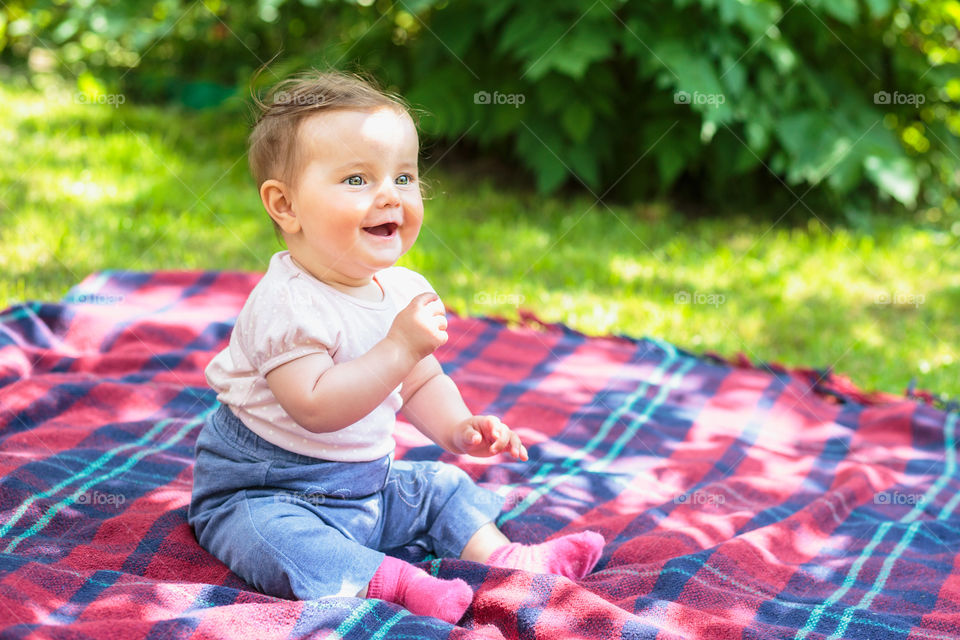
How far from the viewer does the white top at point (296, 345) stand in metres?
1.85

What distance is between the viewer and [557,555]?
2.10 m

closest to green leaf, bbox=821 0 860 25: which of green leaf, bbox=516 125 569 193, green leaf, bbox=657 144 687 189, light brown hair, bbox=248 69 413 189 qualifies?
green leaf, bbox=657 144 687 189

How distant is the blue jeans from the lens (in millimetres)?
1835

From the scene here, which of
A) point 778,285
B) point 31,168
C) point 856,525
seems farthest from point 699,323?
point 31,168

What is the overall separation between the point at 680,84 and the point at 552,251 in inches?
40.6

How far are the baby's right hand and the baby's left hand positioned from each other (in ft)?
0.68

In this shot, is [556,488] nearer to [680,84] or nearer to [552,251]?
[552,251]

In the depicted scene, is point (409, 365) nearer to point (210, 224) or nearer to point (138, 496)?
point (138, 496)

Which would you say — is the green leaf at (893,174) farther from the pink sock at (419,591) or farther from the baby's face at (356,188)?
the pink sock at (419,591)

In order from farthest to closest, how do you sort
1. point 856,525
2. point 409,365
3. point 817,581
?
point 856,525, point 817,581, point 409,365

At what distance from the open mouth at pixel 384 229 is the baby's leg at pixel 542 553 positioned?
0.69 meters

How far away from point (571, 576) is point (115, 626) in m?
0.93

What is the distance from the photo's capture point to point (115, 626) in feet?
5.42

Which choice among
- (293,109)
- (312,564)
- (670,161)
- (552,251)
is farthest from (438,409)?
(670,161)
